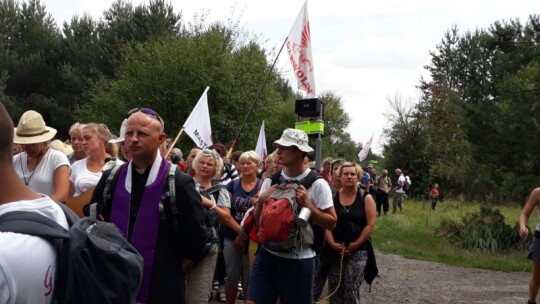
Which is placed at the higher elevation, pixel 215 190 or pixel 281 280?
pixel 215 190

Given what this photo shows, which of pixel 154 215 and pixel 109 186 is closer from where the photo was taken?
pixel 154 215

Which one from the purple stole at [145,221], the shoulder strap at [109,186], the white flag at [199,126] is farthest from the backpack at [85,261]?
the white flag at [199,126]

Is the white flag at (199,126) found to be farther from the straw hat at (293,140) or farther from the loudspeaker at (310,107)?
the straw hat at (293,140)

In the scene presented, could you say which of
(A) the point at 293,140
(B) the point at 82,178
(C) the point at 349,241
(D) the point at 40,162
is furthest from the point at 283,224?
(D) the point at 40,162

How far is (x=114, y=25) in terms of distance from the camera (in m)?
41.3

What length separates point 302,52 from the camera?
12844 mm

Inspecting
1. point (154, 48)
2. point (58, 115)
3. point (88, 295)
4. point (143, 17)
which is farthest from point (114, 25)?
point (88, 295)

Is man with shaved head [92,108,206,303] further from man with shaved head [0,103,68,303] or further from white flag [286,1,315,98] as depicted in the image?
white flag [286,1,315,98]

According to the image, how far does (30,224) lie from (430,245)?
1455cm

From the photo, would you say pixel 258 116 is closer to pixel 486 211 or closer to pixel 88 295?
pixel 486 211

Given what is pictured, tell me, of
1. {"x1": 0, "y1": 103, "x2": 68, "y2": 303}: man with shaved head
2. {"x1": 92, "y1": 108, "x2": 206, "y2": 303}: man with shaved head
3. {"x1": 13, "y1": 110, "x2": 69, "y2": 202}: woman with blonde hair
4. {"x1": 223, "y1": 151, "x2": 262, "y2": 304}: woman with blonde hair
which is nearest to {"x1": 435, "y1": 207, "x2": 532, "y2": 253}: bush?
{"x1": 223, "y1": 151, "x2": 262, "y2": 304}: woman with blonde hair

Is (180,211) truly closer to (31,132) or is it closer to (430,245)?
(31,132)

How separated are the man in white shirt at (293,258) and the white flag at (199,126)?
15.6 feet

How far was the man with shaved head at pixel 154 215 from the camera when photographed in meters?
3.68
